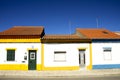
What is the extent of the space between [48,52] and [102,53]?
6.48m

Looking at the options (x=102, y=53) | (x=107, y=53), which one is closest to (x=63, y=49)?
(x=102, y=53)

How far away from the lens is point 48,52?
2095 centimetres

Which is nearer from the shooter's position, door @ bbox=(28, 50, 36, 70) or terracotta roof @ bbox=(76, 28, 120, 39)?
door @ bbox=(28, 50, 36, 70)

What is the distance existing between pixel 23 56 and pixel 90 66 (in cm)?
786

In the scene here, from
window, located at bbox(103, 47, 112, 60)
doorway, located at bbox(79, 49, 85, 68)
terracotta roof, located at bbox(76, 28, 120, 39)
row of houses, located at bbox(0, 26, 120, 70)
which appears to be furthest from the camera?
terracotta roof, located at bbox(76, 28, 120, 39)

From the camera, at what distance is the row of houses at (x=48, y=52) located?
814 inches

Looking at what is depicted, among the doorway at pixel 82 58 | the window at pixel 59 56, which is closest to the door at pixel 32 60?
the window at pixel 59 56

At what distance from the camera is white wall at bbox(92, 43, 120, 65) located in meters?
21.7

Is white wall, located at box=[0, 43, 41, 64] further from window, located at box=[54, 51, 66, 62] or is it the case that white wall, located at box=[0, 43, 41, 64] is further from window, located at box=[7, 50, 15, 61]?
window, located at box=[54, 51, 66, 62]

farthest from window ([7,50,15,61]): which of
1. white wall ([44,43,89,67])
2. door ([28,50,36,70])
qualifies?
white wall ([44,43,89,67])

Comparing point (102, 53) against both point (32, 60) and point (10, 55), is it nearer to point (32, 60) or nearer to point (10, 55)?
point (32, 60)

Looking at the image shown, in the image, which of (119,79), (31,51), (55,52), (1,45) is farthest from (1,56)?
(119,79)

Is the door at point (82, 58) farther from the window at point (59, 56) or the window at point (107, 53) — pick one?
the window at point (107, 53)

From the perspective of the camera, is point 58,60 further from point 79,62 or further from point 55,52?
point 79,62
